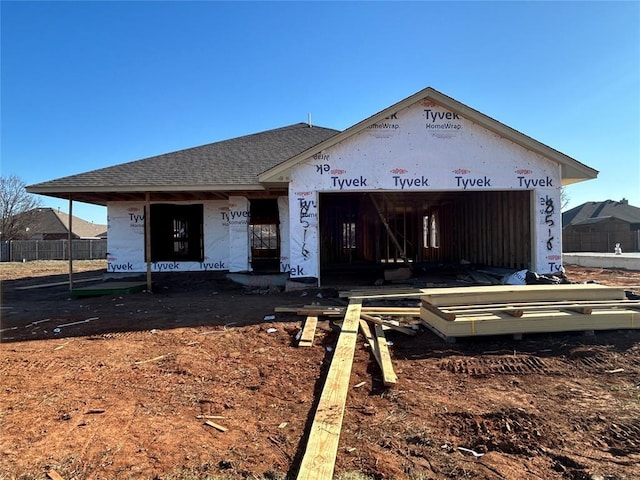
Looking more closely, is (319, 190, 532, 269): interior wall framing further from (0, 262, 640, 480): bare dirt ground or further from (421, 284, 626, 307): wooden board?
(0, 262, 640, 480): bare dirt ground

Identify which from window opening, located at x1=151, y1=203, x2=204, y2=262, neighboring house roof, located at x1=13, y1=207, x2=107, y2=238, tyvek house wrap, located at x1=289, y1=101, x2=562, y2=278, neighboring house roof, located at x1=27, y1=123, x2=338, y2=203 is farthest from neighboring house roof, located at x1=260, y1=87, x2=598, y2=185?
neighboring house roof, located at x1=13, y1=207, x2=107, y2=238

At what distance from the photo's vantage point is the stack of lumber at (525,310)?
5945 millimetres

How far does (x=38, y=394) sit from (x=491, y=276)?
1192 centimetres

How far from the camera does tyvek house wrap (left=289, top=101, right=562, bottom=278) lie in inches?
447

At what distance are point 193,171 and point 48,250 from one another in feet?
98.0

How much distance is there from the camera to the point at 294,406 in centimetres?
400

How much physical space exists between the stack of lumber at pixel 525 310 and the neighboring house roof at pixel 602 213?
1466 inches

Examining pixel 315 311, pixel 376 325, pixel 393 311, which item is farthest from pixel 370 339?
pixel 315 311

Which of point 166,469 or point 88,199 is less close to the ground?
point 88,199

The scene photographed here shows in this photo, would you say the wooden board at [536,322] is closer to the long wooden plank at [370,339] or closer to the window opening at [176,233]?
the long wooden plank at [370,339]

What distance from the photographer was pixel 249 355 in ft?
18.8

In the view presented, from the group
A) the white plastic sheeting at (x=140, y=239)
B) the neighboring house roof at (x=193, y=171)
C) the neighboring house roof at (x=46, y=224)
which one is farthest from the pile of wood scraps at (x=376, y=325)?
the neighboring house roof at (x=46, y=224)

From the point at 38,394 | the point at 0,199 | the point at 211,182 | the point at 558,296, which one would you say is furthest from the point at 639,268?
the point at 0,199

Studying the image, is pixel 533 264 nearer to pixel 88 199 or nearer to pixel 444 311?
pixel 444 311
